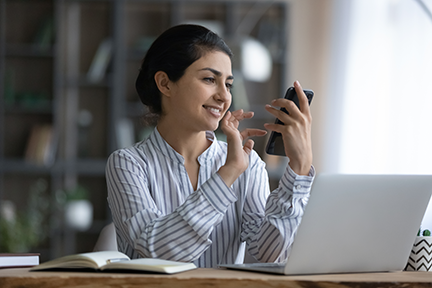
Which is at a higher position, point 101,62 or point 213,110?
point 101,62

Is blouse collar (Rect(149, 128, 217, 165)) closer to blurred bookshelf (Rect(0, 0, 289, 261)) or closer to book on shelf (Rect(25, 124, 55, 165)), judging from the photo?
blurred bookshelf (Rect(0, 0, 289, 261))

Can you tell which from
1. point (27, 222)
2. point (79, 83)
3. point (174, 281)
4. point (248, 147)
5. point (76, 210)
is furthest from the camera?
point (79, 83)

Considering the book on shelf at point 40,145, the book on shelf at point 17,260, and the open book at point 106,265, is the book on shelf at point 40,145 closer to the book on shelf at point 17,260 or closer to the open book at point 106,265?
the book on shelf at point 17,260

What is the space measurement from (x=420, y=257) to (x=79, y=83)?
3.33 meters

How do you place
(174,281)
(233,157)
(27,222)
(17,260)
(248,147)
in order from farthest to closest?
(27,222), (248,147), (233,157), (17,260), (174,281)

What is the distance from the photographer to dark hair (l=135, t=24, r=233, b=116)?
1.49 m

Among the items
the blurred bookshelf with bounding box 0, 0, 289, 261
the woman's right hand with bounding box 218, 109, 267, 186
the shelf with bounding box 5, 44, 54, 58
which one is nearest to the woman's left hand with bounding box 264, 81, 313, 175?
the woman's right hand with bounding box 218, 109, 267, 186

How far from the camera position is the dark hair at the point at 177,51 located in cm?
149

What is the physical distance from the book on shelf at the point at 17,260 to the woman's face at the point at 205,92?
0.55 metres

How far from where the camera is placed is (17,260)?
3.68 ft

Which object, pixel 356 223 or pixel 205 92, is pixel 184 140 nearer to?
pixel 205 92

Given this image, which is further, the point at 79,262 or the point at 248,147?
the point at 248,147

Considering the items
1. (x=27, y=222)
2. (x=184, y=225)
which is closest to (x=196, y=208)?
(x=184, y=225)

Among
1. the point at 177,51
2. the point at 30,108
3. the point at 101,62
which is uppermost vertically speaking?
the point at 101,62
